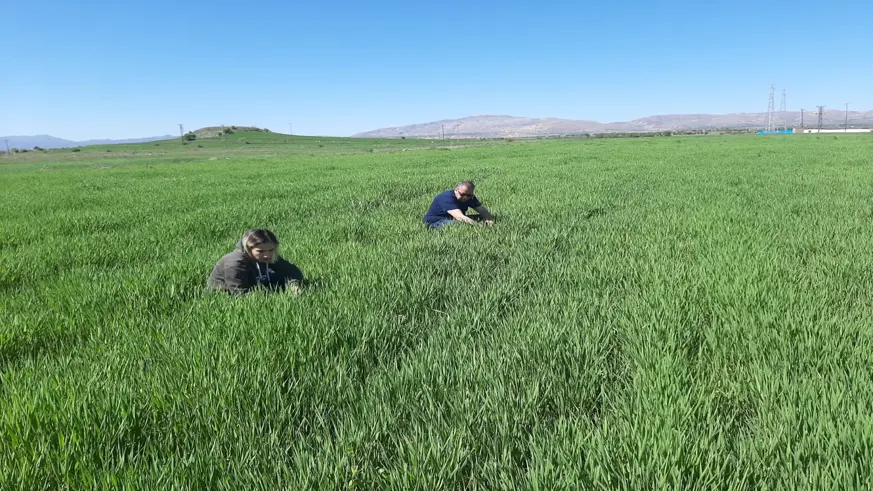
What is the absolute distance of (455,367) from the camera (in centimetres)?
258

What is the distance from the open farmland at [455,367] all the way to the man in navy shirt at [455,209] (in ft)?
4.61

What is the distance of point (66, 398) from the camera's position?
7.26 ft

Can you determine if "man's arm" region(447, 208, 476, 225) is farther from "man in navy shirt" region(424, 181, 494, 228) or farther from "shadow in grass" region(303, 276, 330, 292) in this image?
"shadow in grass" region(303, 276, 330, 292)

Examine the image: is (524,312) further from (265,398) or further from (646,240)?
(646,240)

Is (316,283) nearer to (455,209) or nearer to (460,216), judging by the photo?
(460,216)

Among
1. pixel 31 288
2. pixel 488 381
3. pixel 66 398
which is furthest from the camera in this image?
pixel 31 288

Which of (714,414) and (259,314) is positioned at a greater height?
(259,314)

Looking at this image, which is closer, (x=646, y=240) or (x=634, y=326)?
(x=634, y=326)

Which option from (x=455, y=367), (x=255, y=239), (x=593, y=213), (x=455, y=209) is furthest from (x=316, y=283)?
(x=593, y=213)

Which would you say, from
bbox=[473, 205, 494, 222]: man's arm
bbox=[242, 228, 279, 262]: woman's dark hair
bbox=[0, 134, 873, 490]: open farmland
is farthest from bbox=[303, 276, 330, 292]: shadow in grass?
bbox=[473, 205, 494, 222]: man's arm

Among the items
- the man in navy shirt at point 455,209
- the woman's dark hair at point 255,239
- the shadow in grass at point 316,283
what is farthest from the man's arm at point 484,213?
the woman's dark hair at point 255,239

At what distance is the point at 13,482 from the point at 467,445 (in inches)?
65.4

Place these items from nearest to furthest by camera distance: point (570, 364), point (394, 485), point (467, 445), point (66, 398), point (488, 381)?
point (394, 485), point (467, 445), point (66, 398), point (488, 381), point (570, 364)

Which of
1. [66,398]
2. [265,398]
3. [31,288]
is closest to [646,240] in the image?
[265,398]
